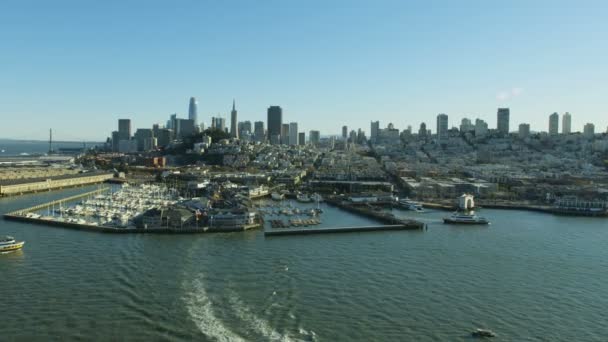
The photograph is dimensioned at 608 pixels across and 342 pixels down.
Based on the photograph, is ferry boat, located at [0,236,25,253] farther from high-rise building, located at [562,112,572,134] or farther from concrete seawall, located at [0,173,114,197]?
high-rise building, located at [562,112,572,134]

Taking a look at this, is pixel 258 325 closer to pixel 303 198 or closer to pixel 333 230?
pixel 333 230

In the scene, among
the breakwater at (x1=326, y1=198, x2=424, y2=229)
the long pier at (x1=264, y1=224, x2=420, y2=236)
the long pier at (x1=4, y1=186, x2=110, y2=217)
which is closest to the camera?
the long pier at (x1=264, y1=224, x2=420, y2=236)

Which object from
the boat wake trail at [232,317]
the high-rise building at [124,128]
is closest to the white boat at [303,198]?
the boat wake trail at [232,317]

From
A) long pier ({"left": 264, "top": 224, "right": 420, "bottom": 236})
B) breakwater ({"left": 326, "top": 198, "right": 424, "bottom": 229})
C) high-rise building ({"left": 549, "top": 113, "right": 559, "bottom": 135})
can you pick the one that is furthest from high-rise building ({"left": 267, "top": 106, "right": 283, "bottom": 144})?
long pier ({"left": 264, "top": 224, "right": 420, "bottom": 236})

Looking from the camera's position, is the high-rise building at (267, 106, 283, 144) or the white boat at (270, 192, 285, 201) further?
the high-rise building at (267, 106, 283, 144)

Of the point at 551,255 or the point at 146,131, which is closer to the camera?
the point at 551,255

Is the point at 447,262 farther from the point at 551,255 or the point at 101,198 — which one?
the point at 101,198

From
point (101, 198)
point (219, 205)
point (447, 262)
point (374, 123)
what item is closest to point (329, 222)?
point (219, 205)
